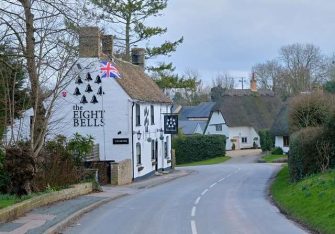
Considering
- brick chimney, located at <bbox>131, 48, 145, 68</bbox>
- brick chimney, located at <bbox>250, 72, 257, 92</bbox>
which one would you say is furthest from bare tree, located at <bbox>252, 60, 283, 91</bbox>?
brick chimney, located at <bbox>131, 48, 145, 68</bbox>

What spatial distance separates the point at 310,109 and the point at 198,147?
134 feet

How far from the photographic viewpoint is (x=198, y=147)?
77250 millimetres

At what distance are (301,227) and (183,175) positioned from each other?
100 feet

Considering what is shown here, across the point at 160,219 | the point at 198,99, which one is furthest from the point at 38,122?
the point at 198,99

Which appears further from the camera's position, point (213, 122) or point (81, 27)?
point (213, 122)

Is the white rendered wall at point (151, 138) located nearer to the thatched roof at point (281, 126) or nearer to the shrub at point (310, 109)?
the shrub at point (310, 109)

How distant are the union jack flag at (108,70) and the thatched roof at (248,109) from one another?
5389 cm

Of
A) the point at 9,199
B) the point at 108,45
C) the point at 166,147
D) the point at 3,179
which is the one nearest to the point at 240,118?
the point at 166,147

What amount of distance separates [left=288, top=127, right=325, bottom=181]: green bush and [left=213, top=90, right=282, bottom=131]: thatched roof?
205 ft

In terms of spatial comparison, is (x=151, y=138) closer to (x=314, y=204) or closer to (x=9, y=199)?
(x=9, y=199)

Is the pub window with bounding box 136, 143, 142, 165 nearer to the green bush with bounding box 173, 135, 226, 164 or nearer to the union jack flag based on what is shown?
the union jack flag

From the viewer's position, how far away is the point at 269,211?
21922 millimetres

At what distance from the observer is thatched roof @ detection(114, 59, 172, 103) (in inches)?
1674

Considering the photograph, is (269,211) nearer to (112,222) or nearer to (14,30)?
(112,222)
